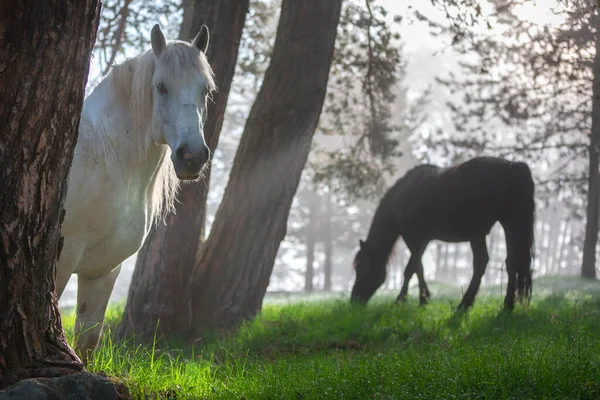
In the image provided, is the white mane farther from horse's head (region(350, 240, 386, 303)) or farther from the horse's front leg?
horse's head (region(350, 240, 386, 303))

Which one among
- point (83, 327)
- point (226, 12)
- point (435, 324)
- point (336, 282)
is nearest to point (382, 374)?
point (83, 327)

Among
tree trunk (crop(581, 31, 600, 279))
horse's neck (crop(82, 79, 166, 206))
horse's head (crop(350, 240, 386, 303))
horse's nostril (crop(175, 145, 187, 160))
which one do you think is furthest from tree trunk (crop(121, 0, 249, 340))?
tree trunk (crop(581, 31, 600, 279))

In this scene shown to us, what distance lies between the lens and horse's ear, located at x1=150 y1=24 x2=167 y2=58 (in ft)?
15.8

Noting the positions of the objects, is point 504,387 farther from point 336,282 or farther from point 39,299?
point 336,282

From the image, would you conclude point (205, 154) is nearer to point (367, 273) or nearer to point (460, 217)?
point (460, 217)

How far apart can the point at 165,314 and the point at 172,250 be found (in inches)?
31.7

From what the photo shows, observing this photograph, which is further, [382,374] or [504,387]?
[382,374]

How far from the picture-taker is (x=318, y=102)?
8883mm

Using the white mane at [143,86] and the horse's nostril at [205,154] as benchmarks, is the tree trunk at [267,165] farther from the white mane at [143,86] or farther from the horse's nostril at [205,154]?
the horse's nostril at [205,154]

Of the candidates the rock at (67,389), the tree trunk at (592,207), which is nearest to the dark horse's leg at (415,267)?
the tree trunk at (592,207)

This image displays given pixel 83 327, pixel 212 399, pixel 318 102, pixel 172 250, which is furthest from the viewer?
pixel 318 102

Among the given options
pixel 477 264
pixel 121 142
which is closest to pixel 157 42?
pixel 121 142

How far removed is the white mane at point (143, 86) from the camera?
4738 mm

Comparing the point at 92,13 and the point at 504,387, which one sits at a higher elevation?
the point at 92,13
